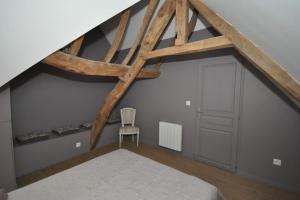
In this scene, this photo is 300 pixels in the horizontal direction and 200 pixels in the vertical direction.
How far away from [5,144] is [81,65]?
151 centimetres

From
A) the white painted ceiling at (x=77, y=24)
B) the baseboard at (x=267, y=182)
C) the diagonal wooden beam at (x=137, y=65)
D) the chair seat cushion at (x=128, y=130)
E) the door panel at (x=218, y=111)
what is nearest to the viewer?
the white painted ceiling at (x=77, y=24)

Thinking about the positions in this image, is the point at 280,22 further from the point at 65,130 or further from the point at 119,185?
the point at 65,130

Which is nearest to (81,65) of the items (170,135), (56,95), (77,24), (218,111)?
(77,24)

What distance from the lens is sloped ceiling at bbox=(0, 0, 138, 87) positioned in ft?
4.56

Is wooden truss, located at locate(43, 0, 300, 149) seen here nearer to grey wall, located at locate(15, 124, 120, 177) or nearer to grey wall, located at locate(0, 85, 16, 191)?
grey wall, located at locate(0, 85, 16, 191)

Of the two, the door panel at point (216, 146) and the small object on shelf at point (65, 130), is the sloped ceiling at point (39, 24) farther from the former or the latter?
the door panel at point (216, 146)

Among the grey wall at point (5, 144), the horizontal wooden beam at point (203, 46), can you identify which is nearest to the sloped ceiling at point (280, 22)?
the horizontal wooden beam at point (203, 46)

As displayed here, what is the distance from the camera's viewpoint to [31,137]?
2.81m

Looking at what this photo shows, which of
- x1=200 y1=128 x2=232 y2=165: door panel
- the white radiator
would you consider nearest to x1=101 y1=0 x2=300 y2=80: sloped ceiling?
x1=200 y1=128 x2=232 y2=165: door panel

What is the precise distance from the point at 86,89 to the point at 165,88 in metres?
1.92

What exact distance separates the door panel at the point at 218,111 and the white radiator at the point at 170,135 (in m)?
0.40

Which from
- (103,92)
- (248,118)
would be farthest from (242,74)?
(103,92)

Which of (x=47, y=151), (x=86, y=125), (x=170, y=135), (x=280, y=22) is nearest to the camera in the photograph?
(x=280, y=22)

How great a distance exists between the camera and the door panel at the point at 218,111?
9.20ft
